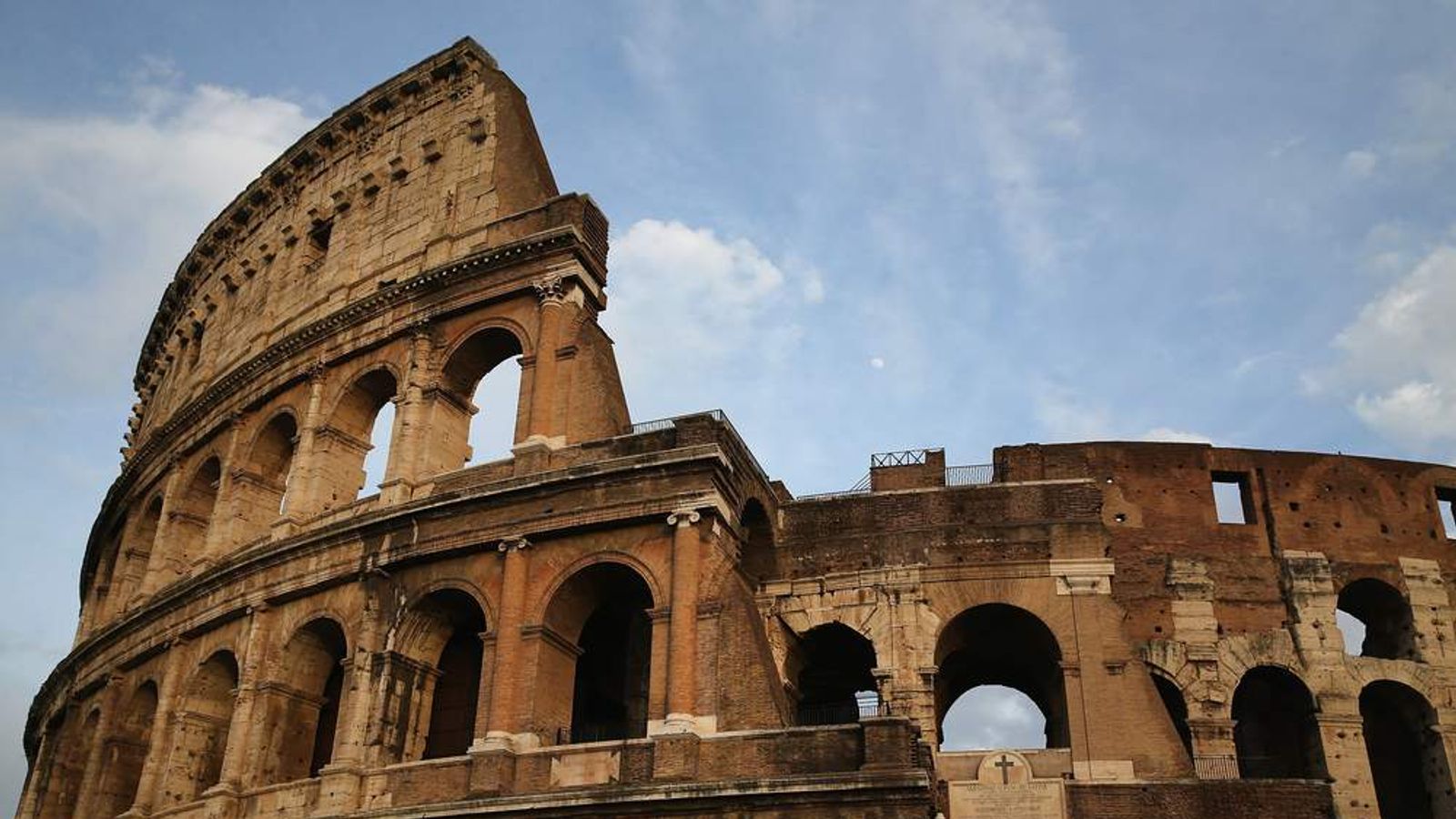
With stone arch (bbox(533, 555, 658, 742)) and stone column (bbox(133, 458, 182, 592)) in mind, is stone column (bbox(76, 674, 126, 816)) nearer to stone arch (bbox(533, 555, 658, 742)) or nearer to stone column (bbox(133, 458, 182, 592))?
stone column (bbox(133, 458, 182, 592))

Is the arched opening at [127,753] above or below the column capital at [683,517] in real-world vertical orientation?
below

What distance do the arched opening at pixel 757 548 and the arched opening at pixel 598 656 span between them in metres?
1.85

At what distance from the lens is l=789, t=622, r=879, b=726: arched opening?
1873 centimetres

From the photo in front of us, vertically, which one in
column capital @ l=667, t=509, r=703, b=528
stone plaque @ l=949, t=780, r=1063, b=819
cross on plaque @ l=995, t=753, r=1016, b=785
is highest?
column capital @ l=667, t=509, r=703, b=528

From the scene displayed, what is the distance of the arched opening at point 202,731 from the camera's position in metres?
19.1

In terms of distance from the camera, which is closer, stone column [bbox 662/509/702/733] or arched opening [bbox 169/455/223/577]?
stone column [bbox 662/509/702/733]

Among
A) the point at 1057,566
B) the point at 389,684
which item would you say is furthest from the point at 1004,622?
the point at 389,684

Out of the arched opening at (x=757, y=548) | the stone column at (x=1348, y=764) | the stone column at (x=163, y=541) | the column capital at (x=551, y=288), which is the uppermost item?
the column capital at (x=551, y=288)

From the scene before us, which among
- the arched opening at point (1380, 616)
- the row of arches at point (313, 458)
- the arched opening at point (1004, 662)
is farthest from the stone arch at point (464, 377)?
the arched opening at point (1380, 616)

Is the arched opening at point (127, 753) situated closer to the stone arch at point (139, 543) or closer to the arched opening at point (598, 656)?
the stone arch at point (139, 543)

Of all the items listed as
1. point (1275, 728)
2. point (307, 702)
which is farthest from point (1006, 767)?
point (307, 702)

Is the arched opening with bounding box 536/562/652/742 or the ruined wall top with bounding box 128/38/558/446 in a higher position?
the ruined wall top with bounding box 128/38/558/446

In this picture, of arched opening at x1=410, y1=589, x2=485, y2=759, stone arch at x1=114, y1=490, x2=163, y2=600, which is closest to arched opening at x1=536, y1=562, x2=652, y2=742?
arched opening at x1=410, y1=589, x2=485, y2=759

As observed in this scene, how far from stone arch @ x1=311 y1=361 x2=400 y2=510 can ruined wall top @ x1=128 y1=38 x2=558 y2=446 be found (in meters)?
1.58
